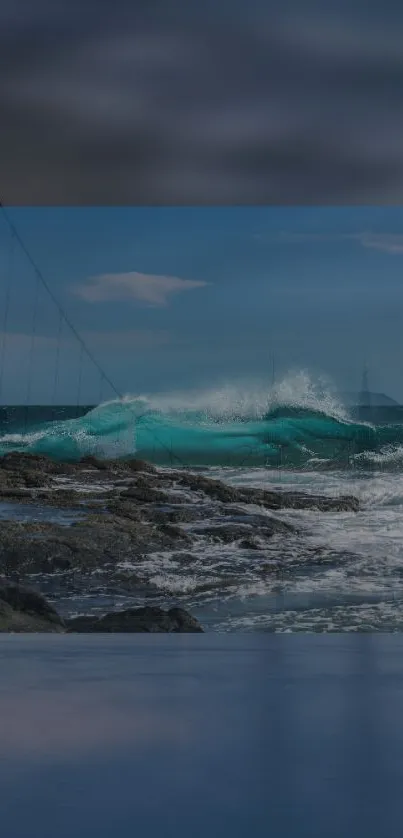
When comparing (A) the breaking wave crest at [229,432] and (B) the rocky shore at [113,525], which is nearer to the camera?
(B) the rocky shore at [113,525]

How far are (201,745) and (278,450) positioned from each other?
4.19m

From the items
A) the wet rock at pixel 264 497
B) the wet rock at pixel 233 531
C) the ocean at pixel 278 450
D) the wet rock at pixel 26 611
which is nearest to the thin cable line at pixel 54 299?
the ocean at pixel 278 450

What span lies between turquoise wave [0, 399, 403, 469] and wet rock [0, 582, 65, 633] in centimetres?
102

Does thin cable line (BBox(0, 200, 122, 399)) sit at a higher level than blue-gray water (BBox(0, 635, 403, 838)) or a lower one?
higher

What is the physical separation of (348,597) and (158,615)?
1264 millimetres

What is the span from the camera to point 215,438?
295 inches

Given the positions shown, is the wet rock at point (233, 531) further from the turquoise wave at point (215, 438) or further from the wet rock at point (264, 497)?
the turquoise wave at point (215, 438)

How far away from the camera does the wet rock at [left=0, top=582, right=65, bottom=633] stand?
7.04m

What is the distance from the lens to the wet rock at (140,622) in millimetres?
7035

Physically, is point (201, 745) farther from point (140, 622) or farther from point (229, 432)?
point (229, 432)

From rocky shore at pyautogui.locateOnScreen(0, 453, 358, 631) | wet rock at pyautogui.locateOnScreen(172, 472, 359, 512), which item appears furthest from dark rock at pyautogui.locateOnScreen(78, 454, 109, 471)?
wet rock at pyautogui.locateOnScreen(172, 472, 359, 512)

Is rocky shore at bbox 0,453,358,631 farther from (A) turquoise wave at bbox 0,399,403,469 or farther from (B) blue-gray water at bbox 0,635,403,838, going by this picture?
(B) blue-gray water at bbox 0,635,403,838

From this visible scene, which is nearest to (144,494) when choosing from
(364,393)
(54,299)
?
(54,299)

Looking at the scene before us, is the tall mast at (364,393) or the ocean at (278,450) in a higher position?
the tall mast at (364,393)
